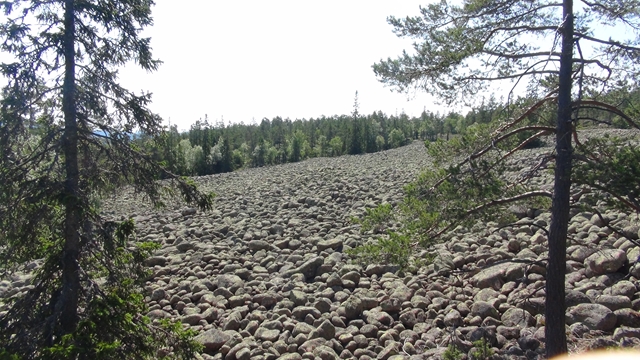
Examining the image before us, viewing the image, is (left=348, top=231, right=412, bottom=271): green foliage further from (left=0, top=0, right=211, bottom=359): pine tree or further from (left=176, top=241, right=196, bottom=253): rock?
(left=176, top=241, right=196, bottom=253): rock

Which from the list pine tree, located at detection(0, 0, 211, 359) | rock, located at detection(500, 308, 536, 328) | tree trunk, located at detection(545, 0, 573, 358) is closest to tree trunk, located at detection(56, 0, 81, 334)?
pine tree, located at detection(0, 0, 211, 359)

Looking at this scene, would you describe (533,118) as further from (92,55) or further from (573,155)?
(92,55)

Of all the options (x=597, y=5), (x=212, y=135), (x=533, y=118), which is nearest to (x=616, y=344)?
(x=533, y=118)

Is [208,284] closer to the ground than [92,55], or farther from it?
closer to the ground

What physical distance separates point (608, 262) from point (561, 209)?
272cm

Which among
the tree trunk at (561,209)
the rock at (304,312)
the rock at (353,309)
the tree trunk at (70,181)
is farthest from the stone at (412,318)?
the tree trunk at (70,181)

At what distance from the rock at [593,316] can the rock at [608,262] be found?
118cm

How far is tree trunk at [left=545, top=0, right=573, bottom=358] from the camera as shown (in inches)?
185

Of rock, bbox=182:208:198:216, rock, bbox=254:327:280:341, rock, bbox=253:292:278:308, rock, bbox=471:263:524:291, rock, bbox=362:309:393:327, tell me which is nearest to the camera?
rock, bbox=254:327:280:341

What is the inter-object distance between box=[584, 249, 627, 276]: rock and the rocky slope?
0.6 inches

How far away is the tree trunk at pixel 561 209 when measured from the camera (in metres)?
4.70

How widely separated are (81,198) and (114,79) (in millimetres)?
1440

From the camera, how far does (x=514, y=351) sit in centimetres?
544

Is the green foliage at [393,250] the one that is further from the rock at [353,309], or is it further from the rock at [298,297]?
the rock at [298,297]
